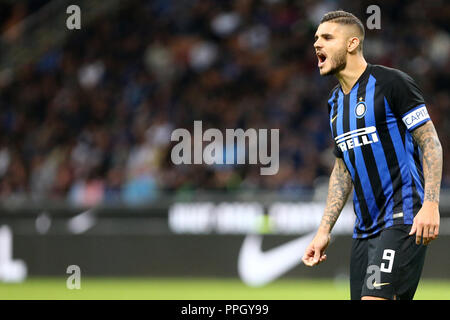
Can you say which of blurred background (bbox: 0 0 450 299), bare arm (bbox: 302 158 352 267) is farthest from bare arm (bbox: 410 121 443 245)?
blurred background (bbox: 0 0 450 299)

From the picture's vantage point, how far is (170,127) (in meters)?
13.0

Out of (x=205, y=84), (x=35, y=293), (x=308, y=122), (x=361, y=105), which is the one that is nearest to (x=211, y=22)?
(x=205, y=84)

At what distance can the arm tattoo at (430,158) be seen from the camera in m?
4.09

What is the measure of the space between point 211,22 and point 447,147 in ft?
15.3

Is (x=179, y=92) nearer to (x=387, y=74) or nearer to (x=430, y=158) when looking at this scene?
(x=387, y=74)

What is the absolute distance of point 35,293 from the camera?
9.80m

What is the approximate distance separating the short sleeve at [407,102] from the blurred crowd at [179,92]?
6916 millimetres

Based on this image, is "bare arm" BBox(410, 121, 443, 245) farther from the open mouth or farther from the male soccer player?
the open mouth

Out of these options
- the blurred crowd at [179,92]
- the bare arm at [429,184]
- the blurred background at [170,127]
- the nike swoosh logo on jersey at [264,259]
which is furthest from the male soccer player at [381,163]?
the blurred crowd at [179,92]

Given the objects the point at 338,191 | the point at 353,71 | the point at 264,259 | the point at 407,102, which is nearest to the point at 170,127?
the point at 264,259

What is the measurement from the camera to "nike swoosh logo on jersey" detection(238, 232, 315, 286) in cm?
1095

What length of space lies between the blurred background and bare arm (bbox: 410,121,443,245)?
18.3 ft

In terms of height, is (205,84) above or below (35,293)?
above

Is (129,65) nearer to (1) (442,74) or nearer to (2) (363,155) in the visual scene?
(1) (442,74)
